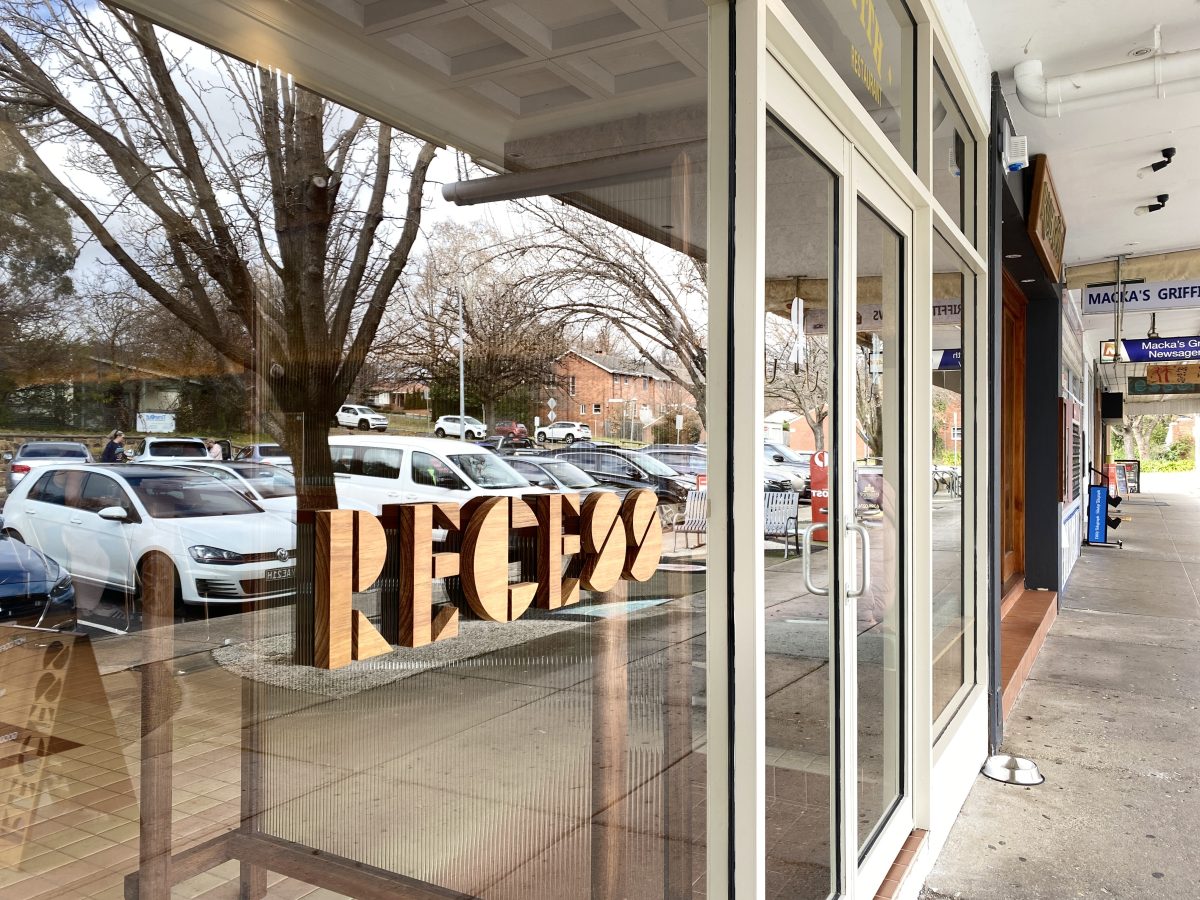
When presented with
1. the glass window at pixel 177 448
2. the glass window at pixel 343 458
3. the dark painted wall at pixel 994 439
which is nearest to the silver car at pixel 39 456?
the glass window at pixel 177 448

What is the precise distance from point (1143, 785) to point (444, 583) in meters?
3.51

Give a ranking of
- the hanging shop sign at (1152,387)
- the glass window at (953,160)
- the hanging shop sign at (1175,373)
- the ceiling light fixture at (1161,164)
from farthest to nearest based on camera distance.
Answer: the hanging shop sign at (1152,387), the hanging shop sign at (1175,373), the ceiling light fixture at (1161,164), the glass window at (953,160)

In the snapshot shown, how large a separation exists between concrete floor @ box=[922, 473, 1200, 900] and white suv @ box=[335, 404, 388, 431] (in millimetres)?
2401

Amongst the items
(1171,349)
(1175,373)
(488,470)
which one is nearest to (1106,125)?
(488,470)

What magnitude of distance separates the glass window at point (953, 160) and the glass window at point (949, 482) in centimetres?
20

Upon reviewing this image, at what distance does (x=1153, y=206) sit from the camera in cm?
629

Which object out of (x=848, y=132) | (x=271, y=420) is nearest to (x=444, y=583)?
(x=271, y=420)

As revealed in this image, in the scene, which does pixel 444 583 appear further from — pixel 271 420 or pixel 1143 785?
pixel 1143 785

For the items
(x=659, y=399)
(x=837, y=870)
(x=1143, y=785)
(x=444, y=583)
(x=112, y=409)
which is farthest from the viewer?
(x=1143, y=785)

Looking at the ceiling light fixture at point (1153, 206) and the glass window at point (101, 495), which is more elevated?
the ceiling light fixture at point (1153, 206)

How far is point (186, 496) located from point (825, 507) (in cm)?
146

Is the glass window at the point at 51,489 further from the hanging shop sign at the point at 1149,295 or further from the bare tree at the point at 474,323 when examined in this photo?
the hanging shop sign at the point at 1149,295

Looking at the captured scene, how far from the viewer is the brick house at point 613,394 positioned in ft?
6.02

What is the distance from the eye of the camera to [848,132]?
89.3 inches
